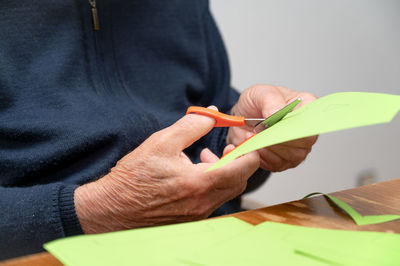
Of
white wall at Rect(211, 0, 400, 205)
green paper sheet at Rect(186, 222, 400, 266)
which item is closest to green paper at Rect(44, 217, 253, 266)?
green paper sheet at Rect(186, 222, 400, 266)

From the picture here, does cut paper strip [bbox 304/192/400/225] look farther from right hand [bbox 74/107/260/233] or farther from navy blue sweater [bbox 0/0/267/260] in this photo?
navy blue sweater [bbox 0/0/267/260]

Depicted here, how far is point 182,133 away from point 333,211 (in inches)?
7.5

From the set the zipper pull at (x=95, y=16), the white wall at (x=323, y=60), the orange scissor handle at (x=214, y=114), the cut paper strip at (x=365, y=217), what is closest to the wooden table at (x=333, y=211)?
the cut paper strip at (x=365, y=217)

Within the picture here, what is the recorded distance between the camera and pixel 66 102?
1.83 ft

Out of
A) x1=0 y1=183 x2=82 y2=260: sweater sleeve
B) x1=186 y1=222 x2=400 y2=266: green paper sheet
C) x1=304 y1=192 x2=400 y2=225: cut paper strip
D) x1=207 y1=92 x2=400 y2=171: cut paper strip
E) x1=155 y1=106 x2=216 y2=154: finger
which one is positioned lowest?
x1=0 y1=183 x2=82 y2=260: sweater sleeve

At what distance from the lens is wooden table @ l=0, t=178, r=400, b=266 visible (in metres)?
0.35

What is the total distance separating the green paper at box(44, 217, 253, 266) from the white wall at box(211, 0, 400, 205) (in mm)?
991

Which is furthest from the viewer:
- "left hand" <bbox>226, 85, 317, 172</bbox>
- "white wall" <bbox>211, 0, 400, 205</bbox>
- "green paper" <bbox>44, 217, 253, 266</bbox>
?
"white wall" <bbox>211, 0, 400, 205</bbox>

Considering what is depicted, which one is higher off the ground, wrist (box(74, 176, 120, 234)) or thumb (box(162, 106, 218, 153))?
thumb (box(162, 106, 218, 153))

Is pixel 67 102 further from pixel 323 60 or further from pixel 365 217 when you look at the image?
pixel 323 60

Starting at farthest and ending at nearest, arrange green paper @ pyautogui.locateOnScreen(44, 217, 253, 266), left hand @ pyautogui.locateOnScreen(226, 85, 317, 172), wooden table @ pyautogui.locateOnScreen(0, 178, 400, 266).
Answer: left hand @ pyautogui.locateOnScreen(226, 85, 317, 172), wooden table @ pyautogui.locateOnScreen(0, 178, 400, 266), green paper @ pyautogui.locateOnScreen(44, 217, 253, 266)

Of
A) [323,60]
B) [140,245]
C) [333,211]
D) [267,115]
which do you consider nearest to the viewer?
[140,245]

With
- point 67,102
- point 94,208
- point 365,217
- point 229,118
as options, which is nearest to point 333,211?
point 365,217

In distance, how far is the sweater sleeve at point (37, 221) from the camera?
0.43 meters
